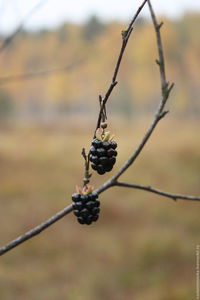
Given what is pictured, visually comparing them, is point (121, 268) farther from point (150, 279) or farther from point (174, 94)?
point (174, 94)

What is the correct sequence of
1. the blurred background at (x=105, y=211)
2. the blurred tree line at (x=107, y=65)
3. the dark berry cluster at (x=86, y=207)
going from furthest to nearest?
the blurred tree line at (x=107, y=65) → the blurred background at (x=105, y=211) → the dark berry cluster at (x=86, y=207)

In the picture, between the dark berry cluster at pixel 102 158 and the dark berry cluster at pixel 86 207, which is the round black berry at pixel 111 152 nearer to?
the dark berry cluster at pixel 102 158

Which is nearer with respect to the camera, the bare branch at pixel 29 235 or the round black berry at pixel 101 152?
the round black berry at pixel 101 152

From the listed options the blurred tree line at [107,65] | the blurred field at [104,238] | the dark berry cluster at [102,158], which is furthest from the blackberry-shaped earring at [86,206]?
the blurred tree line at [107,65]

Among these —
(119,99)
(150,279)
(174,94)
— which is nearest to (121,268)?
(150,279)

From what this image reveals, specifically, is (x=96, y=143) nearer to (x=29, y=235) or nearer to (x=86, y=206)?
(x=86, y=206)

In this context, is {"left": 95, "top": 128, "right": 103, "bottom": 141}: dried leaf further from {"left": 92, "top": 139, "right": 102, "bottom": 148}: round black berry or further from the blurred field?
the blurred field
